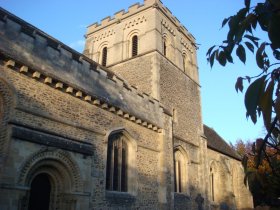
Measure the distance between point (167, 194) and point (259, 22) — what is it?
12854 mm

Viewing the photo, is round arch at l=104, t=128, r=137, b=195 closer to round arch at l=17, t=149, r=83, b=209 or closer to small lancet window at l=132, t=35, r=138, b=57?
round arch at l=17, t=149, r=83, b=209

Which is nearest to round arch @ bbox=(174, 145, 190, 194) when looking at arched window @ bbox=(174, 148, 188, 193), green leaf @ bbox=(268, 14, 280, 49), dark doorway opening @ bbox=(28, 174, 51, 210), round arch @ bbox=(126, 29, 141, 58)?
arched window @ bbox=(174, 148, 188, 193)

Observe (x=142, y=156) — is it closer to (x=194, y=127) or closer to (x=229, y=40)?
(x=194, y=127)

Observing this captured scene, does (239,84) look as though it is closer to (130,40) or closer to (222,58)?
(222,58)

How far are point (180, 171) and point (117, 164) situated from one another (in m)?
5.68

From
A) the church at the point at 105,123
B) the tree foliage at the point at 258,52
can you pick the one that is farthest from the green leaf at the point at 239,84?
the church at the point at 105,123

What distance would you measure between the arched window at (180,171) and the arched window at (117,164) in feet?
14.8

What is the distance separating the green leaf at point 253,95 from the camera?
4.50ft

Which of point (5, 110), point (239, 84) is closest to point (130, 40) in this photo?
point (5, 110)

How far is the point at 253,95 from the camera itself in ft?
4.53

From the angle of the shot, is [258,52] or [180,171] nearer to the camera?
[258,52]

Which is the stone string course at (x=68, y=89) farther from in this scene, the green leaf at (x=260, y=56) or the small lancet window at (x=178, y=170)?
the green leaf at (x=260, y=56)

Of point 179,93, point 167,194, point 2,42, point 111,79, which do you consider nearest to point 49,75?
point 2,42

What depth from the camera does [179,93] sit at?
61.2 ft
